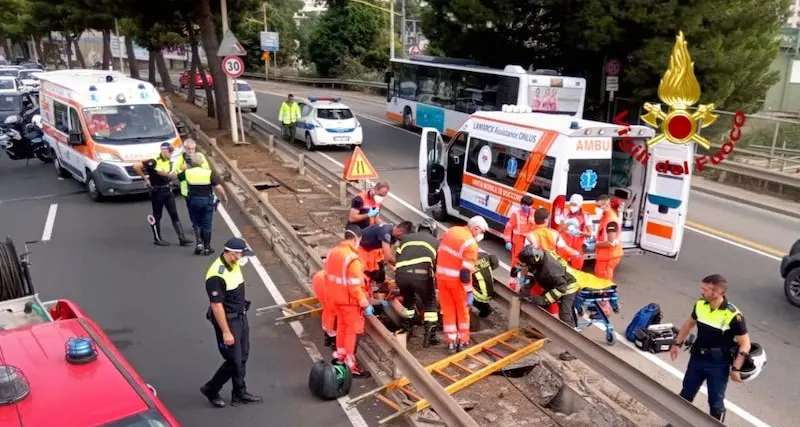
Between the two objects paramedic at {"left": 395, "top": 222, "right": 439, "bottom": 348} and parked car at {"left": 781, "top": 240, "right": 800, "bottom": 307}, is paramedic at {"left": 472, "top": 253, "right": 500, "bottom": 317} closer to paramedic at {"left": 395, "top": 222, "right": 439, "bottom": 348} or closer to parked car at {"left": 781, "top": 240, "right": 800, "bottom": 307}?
paramedic at {"left": 395, "top": 222, "right": 439, "bottom": 348}

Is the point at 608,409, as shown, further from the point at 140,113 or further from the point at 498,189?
the point at 140,113

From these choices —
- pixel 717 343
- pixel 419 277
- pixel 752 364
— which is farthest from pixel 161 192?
pixel 752 364

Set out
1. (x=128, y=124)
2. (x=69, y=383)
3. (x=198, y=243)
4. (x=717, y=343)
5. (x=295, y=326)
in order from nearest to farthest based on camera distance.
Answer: (x=69, y=383) < (x=717, y=343) < (x=295, y=326) < (x=198, y=243) < (x=128, y=124)

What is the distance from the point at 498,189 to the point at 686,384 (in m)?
5.84

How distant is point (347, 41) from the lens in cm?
5097

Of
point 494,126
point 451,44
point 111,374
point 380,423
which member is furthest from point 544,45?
point 111,374

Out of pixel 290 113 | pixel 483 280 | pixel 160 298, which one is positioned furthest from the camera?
pixel 290 113

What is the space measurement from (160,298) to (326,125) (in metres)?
12.6

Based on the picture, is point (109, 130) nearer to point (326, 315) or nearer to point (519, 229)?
point (326, 315)

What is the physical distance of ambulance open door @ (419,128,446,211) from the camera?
43.2 feet

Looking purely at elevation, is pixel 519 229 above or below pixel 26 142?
above

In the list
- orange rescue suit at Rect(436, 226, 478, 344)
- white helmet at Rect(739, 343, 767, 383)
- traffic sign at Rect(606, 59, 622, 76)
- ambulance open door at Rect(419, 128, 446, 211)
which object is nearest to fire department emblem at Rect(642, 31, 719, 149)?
orange rescue suit at Rect(436, 226, 478, 344)

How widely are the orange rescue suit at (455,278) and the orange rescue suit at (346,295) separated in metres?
1.05

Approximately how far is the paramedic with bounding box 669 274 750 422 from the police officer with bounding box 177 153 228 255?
7.41 metres
